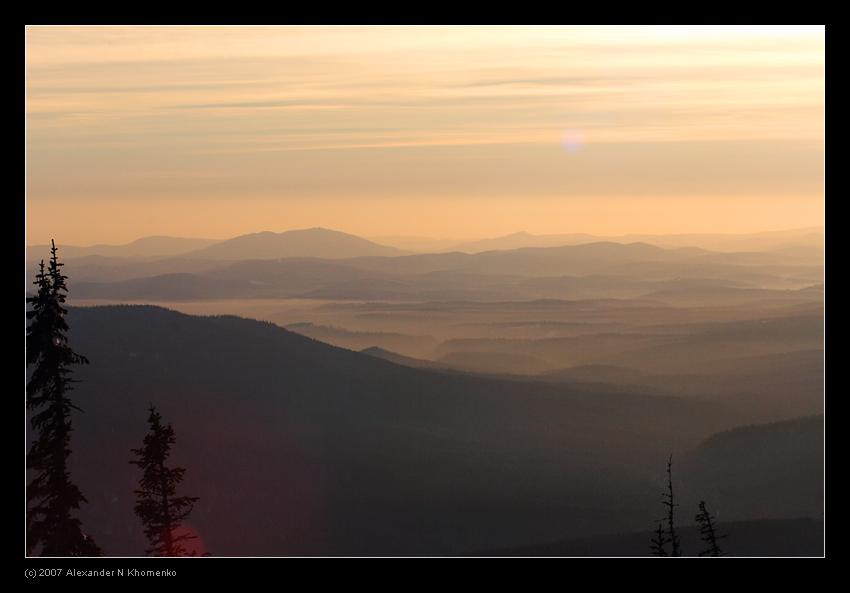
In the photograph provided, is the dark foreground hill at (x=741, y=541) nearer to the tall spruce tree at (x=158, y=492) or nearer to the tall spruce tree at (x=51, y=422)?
the tall spruce tree at (x=158, y=492)

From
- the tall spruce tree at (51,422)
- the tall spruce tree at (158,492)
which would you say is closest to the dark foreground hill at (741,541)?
the tall spruce tree at (158,492)

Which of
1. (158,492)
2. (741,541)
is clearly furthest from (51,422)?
(741,541)

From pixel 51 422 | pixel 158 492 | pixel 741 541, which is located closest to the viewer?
pixel 51 422

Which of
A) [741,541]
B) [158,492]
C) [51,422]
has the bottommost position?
[741,541]

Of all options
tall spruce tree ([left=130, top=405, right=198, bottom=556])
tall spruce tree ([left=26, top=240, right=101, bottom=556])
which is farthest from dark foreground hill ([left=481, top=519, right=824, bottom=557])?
tall spruce tree ([left=26, top=240, right=101, bottom=556])

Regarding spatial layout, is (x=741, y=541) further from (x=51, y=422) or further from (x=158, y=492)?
(x=51, y=422)

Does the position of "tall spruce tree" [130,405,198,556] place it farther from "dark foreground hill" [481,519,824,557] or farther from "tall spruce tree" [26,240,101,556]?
"dark foreground hill" [481,519,824,557]
